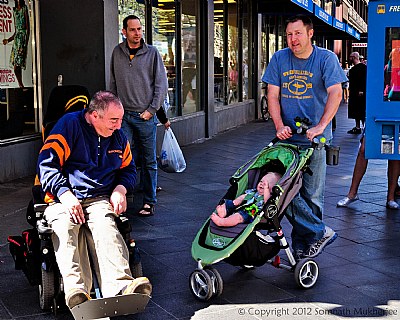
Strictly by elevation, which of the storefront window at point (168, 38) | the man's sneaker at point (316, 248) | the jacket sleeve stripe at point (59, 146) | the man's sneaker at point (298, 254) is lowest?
the man's sneaker at point (298, 254)

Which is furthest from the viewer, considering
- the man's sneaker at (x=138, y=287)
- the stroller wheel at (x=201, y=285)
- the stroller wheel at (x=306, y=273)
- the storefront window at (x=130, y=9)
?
the storefront window at (x=130, y=9)

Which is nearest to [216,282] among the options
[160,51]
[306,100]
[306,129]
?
[306,129]

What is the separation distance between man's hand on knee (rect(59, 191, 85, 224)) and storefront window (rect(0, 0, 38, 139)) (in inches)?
195

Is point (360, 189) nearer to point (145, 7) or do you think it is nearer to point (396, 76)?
point (396, 76)

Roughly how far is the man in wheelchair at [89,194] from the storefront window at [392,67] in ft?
10.2

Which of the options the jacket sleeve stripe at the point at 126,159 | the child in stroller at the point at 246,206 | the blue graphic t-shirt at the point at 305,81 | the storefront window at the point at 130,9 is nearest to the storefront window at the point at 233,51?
the storefront window at the point at 130,9

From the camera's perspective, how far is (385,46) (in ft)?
21.7

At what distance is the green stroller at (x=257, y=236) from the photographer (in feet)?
14.8

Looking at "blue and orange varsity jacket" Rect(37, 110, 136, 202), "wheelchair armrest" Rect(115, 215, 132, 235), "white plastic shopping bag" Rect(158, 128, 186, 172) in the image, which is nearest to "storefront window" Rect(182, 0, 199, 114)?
"white plastic shopping bag" Rect(158, 128, 186, 172)

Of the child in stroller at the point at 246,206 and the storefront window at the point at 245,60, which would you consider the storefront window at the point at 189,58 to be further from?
the child in stroller at the point at 246,206

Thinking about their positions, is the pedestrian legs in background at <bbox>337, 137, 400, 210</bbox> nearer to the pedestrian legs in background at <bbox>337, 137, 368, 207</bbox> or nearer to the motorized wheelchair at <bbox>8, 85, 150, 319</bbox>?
the pedestrian legs in background at <bbox>337, 137, 368, 207</bbox>

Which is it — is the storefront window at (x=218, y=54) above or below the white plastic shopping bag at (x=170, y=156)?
above

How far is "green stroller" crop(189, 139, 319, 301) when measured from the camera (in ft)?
14.8

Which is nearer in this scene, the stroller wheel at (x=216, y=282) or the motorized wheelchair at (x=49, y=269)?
the motorized wheelchair at (x=49, y=269)
